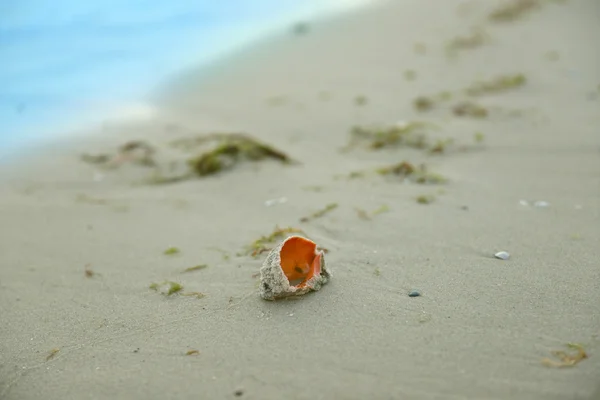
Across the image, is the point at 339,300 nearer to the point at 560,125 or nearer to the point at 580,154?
the point at 580,154

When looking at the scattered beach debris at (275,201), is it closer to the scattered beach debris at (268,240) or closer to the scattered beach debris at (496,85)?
the scattered beach debris at (268,240)

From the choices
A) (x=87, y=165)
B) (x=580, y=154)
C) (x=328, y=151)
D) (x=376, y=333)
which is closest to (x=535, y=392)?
(x=376, y=333)

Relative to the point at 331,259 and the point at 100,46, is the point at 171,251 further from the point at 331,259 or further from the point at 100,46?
the point at 100,46

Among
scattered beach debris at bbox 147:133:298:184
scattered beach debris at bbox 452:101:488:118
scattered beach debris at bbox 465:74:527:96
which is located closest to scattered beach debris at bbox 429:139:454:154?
scattered beach debris at bbox 452:101:488:118

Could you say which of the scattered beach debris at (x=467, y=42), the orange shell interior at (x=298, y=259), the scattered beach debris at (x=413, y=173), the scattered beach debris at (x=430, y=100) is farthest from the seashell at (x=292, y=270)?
the scattered beach debris at (x=467, y=42)

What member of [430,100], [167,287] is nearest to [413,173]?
[430,100]

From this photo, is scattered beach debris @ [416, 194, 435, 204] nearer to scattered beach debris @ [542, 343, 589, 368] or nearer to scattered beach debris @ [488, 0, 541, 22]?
scattered beach debris @ [542, 343, 589, 368]
